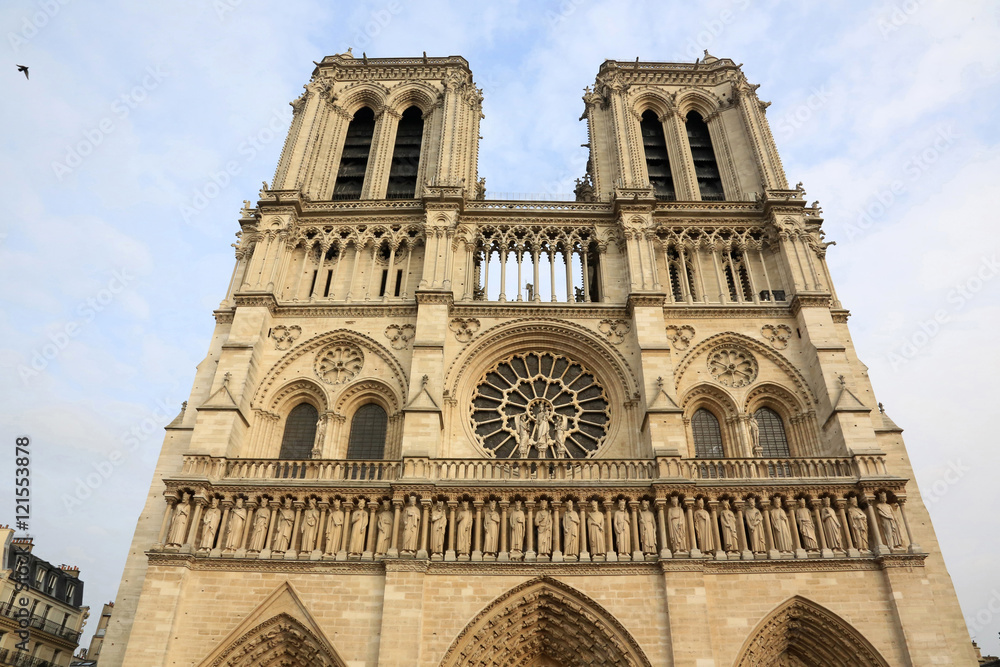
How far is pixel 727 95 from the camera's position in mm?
25172

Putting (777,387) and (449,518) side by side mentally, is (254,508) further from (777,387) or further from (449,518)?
(777,387)

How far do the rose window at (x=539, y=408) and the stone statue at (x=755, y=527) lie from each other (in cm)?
413

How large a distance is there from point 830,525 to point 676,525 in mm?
3344

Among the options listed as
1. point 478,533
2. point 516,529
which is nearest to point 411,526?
point 478,533

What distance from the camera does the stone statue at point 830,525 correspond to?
47.6 ft

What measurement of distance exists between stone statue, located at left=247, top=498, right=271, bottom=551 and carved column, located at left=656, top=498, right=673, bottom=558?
8561 mm

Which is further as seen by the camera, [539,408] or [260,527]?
[539,408]

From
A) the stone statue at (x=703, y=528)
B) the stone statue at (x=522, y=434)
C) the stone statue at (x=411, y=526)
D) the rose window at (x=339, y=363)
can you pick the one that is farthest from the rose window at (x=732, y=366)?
the rose window at (x=339, y=363)

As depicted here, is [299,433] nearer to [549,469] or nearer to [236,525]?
[236,525]

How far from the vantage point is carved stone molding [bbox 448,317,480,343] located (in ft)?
61.5

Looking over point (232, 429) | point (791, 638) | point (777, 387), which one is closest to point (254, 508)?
point (232, 429)

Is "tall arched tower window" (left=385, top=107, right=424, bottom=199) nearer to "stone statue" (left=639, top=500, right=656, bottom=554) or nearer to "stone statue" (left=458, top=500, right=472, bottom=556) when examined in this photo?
"stone statue" (left=458, top=500, right=472, bottom=556)

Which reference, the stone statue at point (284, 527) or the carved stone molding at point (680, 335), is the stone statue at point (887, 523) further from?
the stone statue at point (284, 527)

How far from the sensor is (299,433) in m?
18.1
